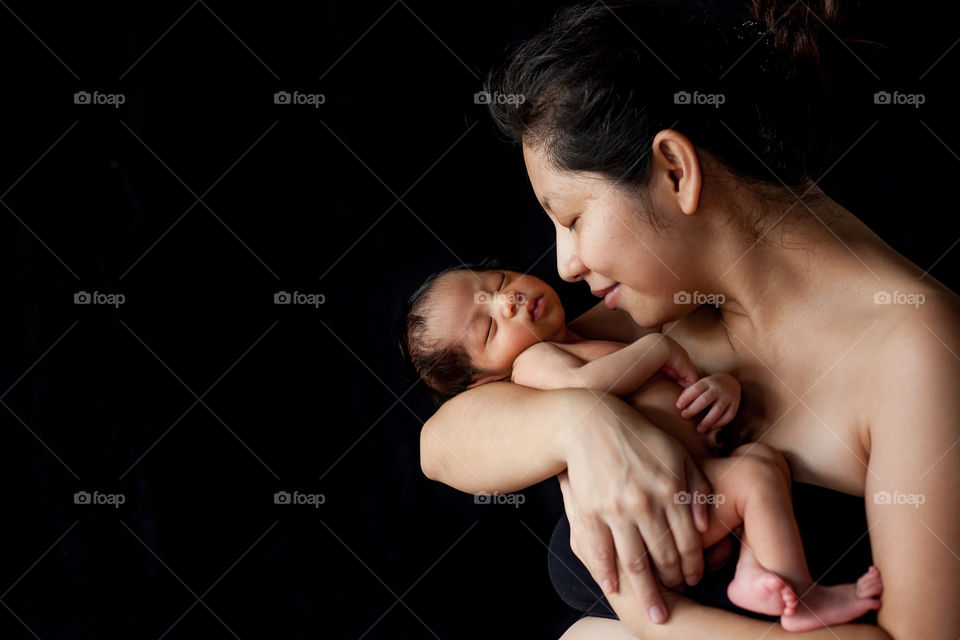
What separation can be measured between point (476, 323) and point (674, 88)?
57cm

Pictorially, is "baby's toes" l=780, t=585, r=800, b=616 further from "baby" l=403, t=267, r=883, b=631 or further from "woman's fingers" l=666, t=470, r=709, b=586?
"woman's fingers" l=666, t=470, r=709, b=586

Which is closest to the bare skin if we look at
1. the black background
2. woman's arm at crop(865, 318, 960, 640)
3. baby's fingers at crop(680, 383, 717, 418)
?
woman's arm at crop(865, 318, 960, 640)

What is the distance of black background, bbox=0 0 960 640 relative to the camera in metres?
1.83

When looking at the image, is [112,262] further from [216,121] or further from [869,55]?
[869,55]

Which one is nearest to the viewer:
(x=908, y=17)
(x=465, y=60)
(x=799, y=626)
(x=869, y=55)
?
(x=799, y=626)

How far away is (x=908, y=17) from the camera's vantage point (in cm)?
184

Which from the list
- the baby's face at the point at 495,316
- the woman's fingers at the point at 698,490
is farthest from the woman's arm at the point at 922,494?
the baby's face at the point at 495,316

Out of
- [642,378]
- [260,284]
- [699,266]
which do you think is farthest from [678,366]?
[260,284]

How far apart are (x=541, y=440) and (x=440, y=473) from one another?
1.06ft

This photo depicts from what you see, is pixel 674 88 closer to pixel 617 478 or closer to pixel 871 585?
pixel 617 478

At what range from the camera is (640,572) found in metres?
1.32

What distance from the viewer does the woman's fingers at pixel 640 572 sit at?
1.31 meters

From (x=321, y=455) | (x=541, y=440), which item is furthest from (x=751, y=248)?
(x=321, y=455)

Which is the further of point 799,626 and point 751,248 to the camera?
point 751,248
